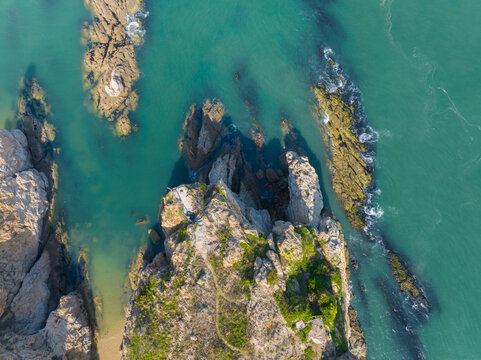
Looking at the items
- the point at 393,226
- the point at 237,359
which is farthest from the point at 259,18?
the point at 237,359

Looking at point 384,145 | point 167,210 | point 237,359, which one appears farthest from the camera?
point 384,145

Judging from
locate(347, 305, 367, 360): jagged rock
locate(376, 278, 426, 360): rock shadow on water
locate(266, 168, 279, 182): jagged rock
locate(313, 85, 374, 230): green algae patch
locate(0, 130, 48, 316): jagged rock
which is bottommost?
locate(0, 130, 48, 316): jagged rock

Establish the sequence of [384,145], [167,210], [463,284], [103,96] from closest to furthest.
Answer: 1. [167,210]
2. [463,284]
3. [384,145]
4. [103,96]

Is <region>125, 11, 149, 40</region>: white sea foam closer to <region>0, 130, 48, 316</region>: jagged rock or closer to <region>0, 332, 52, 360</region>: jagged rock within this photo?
<region>0, 130, 48, 316</region>: jagged rock

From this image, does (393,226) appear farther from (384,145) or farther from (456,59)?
(456,59)

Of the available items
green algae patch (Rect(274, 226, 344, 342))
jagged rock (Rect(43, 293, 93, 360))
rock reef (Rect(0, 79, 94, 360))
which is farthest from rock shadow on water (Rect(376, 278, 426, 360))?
rock reef (Rect(0, 79, 94, 360))

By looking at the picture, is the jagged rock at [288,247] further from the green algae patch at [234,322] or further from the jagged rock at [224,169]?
the jagged rock at [224,169]

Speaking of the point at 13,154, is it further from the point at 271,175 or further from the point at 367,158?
the point at 367,158
